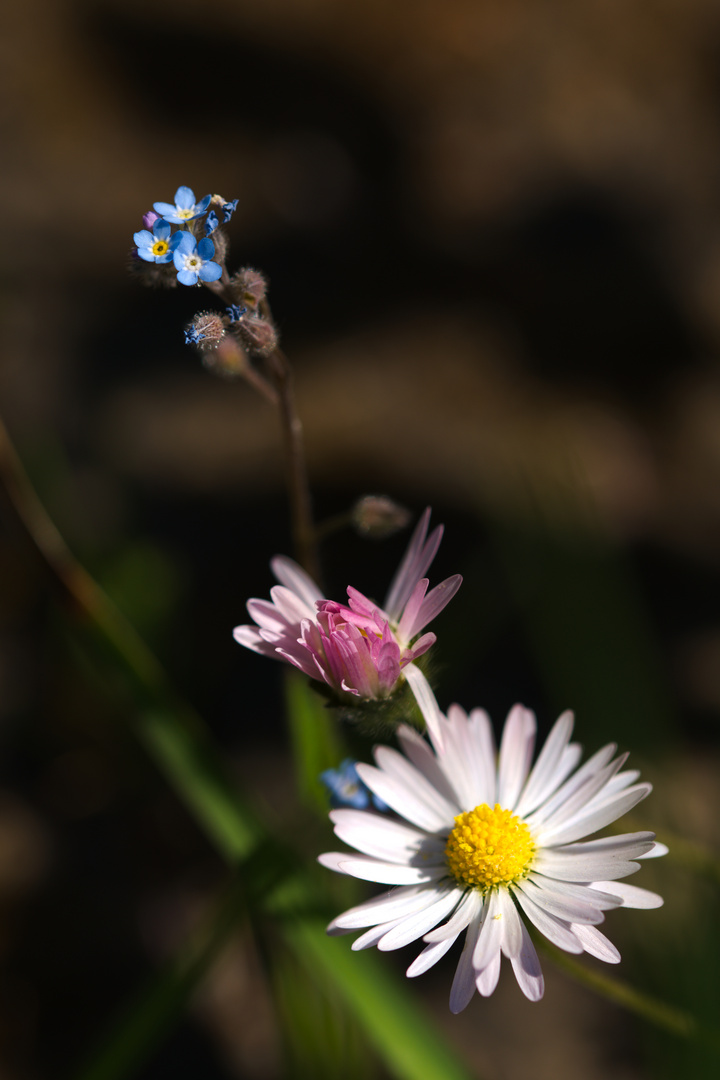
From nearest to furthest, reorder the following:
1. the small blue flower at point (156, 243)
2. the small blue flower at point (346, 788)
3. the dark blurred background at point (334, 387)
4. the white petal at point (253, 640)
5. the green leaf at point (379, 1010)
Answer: the small blue flower at point (156, 243) < the white petal at point (253, 640) < the small blue flower at point (346, 788) < the green leaf at point (379, 1010) < the dark blurred background at point (334, 387)

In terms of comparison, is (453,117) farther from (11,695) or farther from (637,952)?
(637,952)

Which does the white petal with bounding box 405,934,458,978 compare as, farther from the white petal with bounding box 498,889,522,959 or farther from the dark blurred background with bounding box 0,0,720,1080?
the dark blurred background with bounding box 0,0,720,1080

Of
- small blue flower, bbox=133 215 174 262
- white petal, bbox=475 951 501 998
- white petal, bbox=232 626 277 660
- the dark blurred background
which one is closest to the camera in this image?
white petal, bbox=475 951 501 998

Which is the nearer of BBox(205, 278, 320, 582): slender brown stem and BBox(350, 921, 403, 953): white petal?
BBox(350, 921, 403, 953): white petal

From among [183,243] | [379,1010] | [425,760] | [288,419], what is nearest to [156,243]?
[183,243]

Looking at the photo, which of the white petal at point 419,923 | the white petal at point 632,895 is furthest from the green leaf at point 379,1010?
the white petal at point 632,895

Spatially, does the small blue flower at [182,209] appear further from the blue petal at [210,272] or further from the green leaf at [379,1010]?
the green leaf at [379,1010]

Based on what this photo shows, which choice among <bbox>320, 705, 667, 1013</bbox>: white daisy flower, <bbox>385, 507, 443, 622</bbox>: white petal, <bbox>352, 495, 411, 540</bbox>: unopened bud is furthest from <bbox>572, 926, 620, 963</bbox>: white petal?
<bbox>352, 495, 411, 540</bbox>: unopened bud
